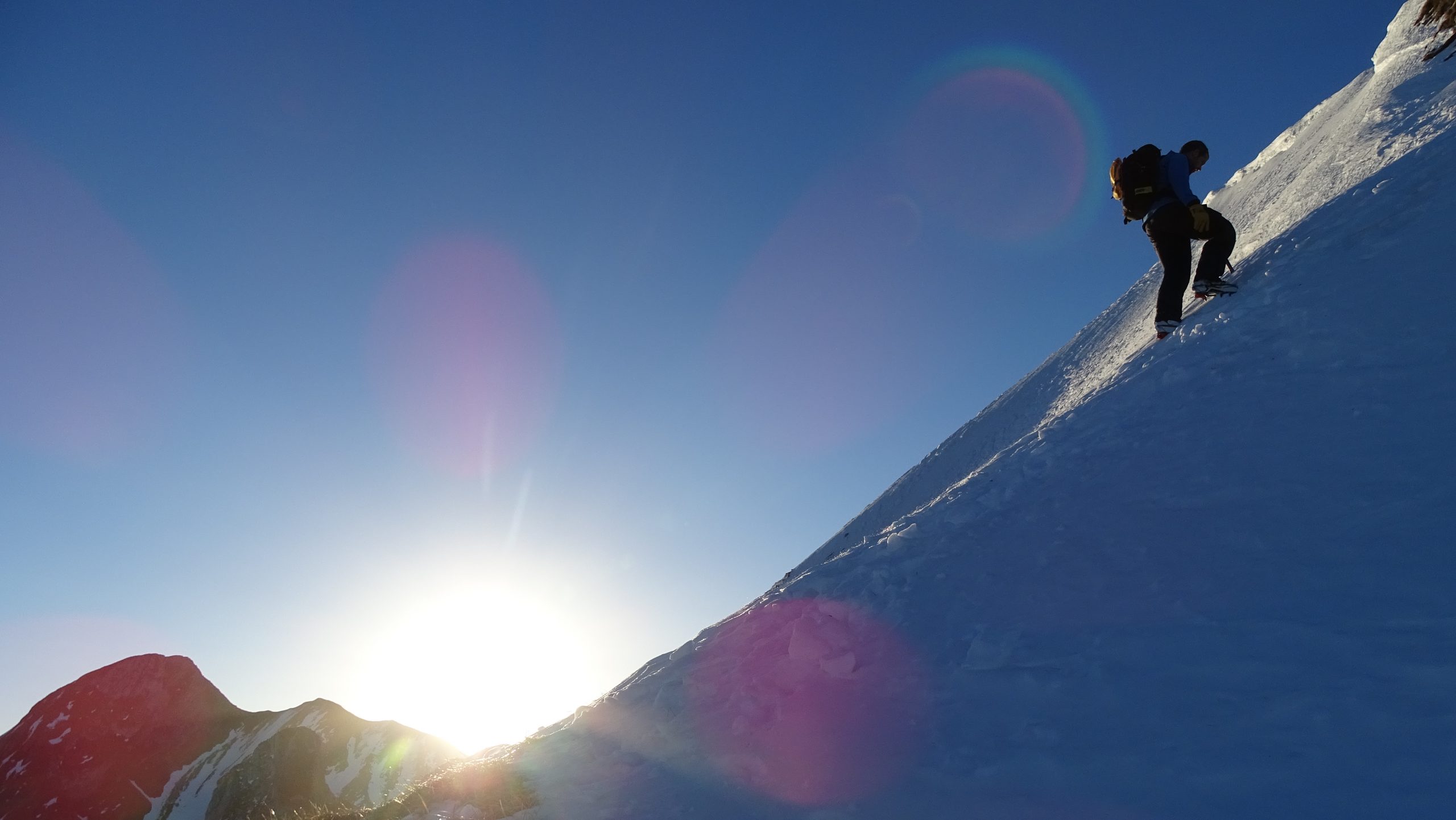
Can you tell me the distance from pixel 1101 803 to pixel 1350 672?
71.8 inches

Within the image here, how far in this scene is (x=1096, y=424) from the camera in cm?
846

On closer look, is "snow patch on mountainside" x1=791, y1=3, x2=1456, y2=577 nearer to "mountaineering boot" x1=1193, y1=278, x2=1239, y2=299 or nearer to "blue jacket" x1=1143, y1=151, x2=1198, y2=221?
"mountaineering boot" x1=1193, y1=278, x2=1239, y2=299

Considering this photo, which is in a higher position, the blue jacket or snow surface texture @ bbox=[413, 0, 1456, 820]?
the blue jacket

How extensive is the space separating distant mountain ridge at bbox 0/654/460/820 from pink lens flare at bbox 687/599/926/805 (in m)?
117

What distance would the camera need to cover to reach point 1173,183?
35.7ft

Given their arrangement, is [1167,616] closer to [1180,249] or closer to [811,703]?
[811,703]

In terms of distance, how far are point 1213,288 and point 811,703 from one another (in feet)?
28.4

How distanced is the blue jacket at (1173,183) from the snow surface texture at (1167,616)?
57.8 inches

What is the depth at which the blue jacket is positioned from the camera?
10828mm

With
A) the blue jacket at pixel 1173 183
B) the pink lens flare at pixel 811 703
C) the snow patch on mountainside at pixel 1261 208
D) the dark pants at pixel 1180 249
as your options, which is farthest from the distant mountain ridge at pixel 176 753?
the blue jacket at pixel 1173 183

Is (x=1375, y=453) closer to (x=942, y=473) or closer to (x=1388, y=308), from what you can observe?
(x=1388, y=308)

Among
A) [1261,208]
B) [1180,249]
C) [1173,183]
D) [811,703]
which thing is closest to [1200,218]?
[1180,249]

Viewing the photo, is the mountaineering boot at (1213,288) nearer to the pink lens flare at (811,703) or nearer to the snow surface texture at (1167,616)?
the snow surface texture at (1167,616)

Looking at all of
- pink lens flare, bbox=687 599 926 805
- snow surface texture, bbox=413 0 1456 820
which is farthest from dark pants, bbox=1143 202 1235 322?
pink lens flare, bbox=687 599 926 805
